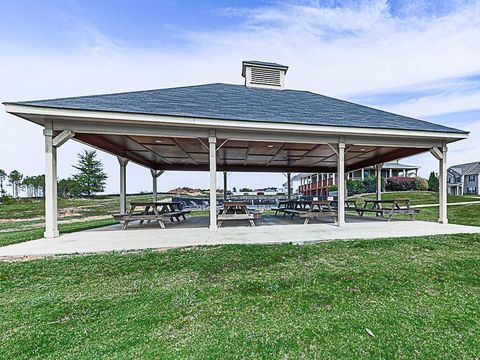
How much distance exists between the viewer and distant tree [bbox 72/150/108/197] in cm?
4503

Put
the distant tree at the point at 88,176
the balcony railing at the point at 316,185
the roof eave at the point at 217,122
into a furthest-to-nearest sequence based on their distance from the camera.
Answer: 1. the distant tree at the point at 88,176
2. the balcony railing at the point at 316,185
3. the roof eave at the point at 217,122

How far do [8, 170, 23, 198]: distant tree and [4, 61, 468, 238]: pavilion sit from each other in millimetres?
57770

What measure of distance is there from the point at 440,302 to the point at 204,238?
4.26m

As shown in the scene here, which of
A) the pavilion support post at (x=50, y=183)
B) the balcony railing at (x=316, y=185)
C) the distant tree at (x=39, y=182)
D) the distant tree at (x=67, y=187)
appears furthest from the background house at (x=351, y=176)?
the distant tree at (x=39, y=182)

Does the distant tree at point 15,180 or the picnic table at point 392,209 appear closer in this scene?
the picnic table at point 392,209

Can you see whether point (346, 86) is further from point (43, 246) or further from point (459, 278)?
point (43, 246)

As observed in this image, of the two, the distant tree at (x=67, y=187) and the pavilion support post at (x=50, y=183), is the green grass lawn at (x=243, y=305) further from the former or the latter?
the distant tree at (x=67, y=187)

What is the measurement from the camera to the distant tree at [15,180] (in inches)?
1991

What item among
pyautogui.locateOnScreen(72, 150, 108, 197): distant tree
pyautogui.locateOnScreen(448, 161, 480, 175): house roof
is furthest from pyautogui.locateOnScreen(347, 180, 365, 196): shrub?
pyautogui.locateOnScreen(72, 150, 108, 197): distant tree

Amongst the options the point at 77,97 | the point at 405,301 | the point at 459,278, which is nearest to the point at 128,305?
the point at 405,301

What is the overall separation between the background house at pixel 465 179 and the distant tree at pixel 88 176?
6406 centimetres

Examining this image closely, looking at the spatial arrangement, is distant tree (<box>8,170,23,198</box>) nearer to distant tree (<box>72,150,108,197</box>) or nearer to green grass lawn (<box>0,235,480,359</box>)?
distant tree (<box>72,150,108,197</box>)

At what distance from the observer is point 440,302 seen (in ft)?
9.07

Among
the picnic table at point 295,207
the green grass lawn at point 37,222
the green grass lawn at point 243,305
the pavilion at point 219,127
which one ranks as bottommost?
the green grass lawn at point 37,222
